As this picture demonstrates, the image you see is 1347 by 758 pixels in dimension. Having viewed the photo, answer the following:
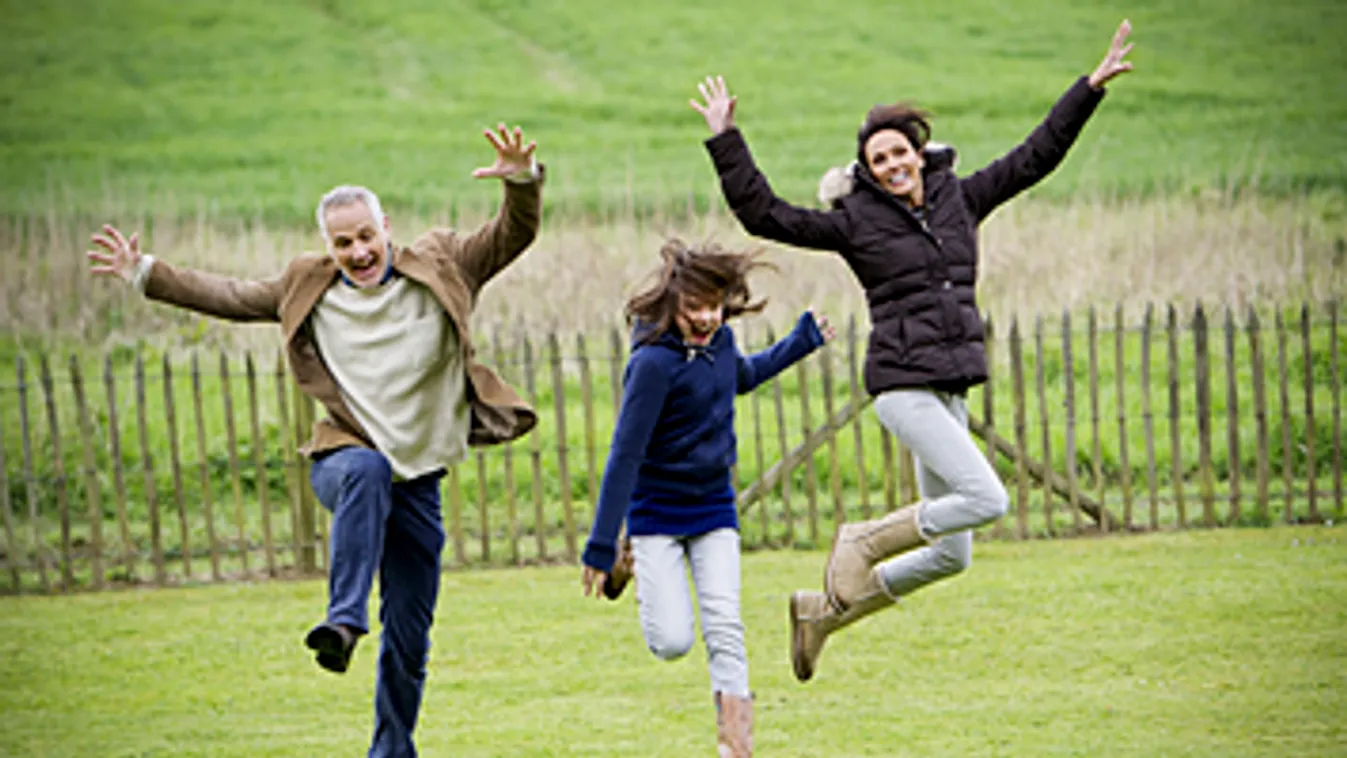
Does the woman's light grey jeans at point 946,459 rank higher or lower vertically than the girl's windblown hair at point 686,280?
lower

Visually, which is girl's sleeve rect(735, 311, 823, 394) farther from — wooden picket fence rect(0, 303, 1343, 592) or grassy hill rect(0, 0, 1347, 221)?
grassy hill rect(0, 0, 1347, 221)

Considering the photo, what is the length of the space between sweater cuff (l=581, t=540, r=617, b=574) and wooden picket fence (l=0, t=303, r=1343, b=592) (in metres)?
3.73

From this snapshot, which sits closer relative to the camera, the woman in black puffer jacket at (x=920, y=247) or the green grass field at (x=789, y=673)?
the woman in black puffer jacket at (x=920, y=247)

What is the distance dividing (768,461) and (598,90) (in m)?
14.1

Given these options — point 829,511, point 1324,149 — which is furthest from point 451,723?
point 1324,149

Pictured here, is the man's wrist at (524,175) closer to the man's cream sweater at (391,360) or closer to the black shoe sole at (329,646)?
the man's cream sweater at (391,360)

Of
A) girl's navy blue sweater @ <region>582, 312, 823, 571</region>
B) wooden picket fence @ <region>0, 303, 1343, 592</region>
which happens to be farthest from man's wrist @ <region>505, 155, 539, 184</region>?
wooden picket fence @ <region>0, 303, 1343, 592</region>

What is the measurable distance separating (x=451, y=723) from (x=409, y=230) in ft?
45.1

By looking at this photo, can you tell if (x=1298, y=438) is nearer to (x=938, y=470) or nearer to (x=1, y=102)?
(x=938, y=470)

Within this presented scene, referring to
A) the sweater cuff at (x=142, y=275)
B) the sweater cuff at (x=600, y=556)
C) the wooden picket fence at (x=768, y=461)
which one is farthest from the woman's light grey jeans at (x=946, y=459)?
the wooden picket fence at (x=768, y=461)

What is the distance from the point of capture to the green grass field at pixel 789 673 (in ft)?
23.1

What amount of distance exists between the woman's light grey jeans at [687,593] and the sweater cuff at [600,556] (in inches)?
5.4

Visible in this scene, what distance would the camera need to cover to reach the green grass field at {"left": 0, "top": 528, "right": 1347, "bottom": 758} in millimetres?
7047

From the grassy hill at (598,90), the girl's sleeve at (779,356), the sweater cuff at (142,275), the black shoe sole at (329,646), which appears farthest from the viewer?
the grassy hill at (598,90)
